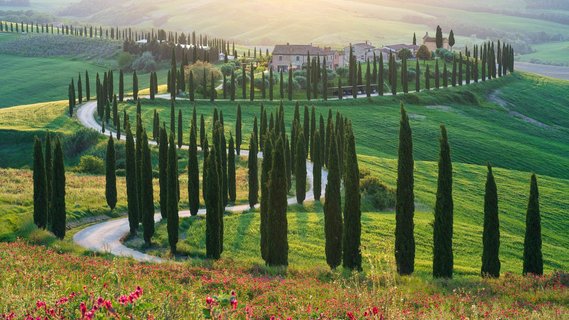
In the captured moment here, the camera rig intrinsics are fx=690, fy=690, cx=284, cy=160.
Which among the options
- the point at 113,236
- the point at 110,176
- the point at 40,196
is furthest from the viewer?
the point at 110,176

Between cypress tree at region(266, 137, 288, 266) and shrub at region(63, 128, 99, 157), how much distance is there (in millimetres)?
57472

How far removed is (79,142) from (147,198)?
47.2 m

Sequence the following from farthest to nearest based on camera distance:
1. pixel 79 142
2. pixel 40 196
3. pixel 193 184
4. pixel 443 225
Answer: pixel 79 142
pixel 193 184
pixel 40 196
pixel 443 225

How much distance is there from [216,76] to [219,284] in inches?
4603

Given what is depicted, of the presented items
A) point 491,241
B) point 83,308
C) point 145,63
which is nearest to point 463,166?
point 491,241

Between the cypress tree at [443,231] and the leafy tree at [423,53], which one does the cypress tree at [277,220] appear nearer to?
the cypress tree at [443,231]

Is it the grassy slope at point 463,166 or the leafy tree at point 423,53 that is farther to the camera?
the leafy tree at point 423,53

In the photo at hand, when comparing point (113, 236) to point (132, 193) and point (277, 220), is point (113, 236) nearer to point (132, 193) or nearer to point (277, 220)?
point (132, 193)

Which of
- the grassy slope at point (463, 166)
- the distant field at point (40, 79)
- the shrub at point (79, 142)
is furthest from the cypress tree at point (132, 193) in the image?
the distant field at point (40, 79)

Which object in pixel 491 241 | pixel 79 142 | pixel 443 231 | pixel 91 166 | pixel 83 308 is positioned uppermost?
pixel 83 308

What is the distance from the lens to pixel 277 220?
39375mm

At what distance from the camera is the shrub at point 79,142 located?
91750 mm

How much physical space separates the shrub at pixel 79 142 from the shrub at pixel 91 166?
1066 cm

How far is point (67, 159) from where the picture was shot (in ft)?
295
